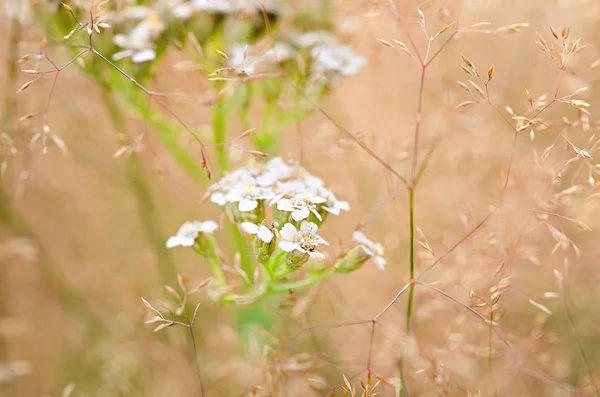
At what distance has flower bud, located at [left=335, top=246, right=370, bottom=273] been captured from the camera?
4.17ft

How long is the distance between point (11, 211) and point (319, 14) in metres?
1.23

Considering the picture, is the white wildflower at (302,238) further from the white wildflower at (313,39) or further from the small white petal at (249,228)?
the white wildflower at (313,39)

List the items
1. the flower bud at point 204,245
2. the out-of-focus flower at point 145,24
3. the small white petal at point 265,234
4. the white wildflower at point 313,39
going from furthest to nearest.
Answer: the white wildflower at point 313,39 → the out-of-focus flower at point 145,24 → the flower bud at point 204,245 → the small white petal at point 265,234

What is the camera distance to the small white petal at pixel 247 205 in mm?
1132

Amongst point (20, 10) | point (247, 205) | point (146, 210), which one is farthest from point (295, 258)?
point (20, 10)

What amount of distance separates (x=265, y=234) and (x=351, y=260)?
10.7 inches

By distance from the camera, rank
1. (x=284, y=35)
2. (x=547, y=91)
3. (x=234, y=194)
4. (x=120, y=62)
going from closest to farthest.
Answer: (x=234, y=194)
(x=120, y=62)
(x=284, y=35)
(x=547, y=91)

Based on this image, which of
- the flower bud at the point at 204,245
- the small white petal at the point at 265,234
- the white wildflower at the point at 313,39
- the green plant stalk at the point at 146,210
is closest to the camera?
the small white petal at the point at 265,234

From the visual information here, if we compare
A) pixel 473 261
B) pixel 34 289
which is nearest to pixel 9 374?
pixel 34 289

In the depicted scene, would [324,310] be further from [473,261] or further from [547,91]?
[547,91]

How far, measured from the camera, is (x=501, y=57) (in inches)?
87.3

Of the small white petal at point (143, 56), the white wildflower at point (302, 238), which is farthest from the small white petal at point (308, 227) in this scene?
the small white petal at point (143, 56)

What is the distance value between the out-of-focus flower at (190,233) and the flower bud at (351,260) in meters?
0.30

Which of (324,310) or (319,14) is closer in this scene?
(319,14)
